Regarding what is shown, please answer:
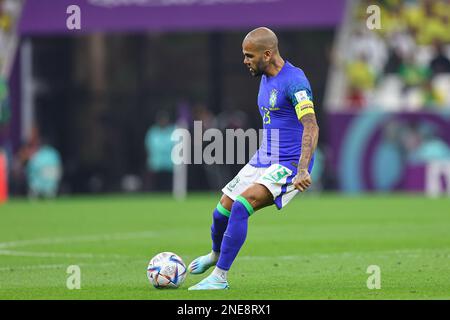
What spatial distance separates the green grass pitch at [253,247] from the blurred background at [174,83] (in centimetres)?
311

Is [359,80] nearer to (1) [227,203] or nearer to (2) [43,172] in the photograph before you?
(2) [43,172]

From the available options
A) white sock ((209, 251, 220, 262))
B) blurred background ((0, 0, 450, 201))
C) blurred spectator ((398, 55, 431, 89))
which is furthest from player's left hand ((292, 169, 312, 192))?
blurred spectator ((398, 55, 431, 89))

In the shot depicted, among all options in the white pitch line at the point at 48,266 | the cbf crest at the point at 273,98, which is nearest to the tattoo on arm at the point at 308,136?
the cbf crest at the point at 273,98

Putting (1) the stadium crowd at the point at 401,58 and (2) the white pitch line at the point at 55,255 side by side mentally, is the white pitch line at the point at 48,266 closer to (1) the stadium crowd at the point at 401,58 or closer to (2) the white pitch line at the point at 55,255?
(2) the white pitch line at the point at 55,255

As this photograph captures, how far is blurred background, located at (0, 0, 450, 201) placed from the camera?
26.6 m

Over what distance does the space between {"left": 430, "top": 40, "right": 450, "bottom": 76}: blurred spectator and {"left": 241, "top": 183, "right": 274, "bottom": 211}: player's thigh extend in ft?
63.1

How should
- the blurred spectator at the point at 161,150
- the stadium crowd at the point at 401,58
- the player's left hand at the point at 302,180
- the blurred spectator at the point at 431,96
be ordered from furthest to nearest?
the stadium crowd at the point at 401,58, the blurred spectator at the point at 431,96, the blurred spectator at the point at 161,150, the player's left hand at the point at 302,180

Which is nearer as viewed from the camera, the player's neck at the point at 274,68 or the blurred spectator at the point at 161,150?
the player's neck at the point at 274,68

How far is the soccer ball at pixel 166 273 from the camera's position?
9367 millimetres

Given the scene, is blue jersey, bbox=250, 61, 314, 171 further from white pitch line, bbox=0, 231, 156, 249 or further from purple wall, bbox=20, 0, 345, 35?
purple wall, bbox=20, 0, 345, 35

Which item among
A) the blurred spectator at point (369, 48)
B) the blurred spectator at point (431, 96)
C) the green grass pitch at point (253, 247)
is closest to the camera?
the green grass pitch at point (253, 247)

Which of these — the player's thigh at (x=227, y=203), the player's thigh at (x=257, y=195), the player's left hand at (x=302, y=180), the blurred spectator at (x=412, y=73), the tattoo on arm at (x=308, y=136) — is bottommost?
the player's thigh at (x=227, y=203)
